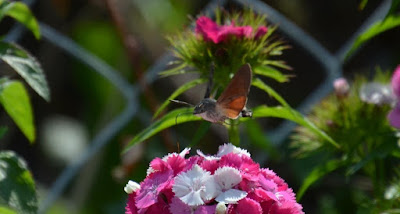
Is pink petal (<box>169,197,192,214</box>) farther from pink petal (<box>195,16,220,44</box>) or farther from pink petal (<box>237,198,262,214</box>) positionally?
pink petal (<box>195,16,220,44</box>)

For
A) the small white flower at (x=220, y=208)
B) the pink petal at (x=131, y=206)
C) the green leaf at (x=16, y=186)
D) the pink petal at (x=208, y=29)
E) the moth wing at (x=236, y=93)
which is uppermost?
the pink petal at (x=208, y=29)

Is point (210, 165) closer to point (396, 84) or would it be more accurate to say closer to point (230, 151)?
point (230, 151)

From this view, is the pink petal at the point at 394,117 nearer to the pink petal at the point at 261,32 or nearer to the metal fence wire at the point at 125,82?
the pink petal at the point at 261,32

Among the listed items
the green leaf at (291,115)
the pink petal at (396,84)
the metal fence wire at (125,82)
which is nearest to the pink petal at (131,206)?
the green leaf at (291,115)

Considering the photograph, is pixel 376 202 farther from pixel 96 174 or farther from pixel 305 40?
pixel 96 174

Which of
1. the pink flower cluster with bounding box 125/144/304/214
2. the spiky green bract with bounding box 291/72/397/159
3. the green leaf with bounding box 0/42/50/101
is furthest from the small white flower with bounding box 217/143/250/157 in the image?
the spiky green bract with bounding box 291/72/397/159

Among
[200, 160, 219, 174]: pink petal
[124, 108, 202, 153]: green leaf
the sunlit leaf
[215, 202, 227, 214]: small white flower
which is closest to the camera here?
[215, 202, 227, 214]: small white flower
